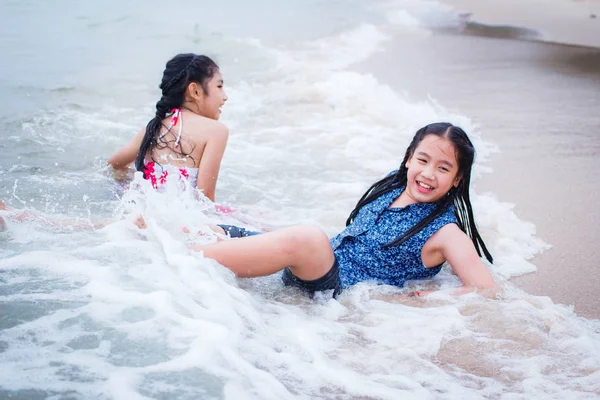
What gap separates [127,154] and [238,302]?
2.39 m

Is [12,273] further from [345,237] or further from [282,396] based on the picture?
[345,237]

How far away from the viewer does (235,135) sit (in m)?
7.12

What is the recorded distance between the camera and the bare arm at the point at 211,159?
451 cm

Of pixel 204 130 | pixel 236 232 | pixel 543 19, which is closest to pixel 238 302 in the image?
pixel 236 232

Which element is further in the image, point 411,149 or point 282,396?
point 411,149

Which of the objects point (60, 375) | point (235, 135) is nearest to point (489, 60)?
point (235, 135)

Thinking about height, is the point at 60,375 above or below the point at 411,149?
below

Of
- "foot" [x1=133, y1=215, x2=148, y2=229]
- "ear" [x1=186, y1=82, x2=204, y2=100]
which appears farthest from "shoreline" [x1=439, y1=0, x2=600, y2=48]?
"foot" [x1=133, y1=215, x2=148, y2=229]

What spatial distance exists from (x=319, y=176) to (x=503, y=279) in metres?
2.29

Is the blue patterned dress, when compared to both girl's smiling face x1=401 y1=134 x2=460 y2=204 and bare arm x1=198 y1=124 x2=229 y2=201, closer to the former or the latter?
girl's smiling face x1=401 y1=134 x2=460 y2=204

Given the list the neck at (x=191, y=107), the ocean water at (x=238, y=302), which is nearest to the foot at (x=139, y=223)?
the ocean water at (x=238, y=302)

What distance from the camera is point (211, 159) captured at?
14.8ft

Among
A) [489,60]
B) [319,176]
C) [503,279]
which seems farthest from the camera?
[489,60]

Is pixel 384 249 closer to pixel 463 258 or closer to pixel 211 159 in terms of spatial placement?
pixel 463 258
